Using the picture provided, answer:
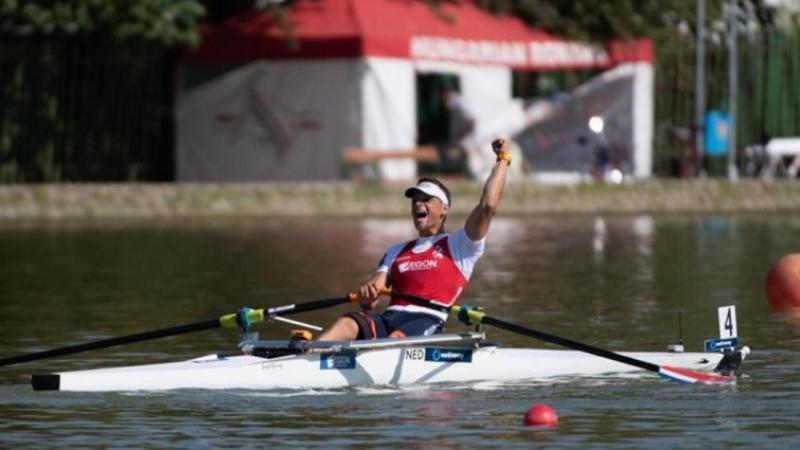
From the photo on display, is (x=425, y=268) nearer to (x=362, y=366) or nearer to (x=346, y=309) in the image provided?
(x=362, y=366)

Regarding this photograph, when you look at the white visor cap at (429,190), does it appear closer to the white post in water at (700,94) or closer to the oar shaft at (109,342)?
the oar shaft at (109,342)

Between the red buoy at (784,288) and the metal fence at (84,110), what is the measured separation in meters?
21.4

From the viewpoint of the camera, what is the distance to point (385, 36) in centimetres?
4159

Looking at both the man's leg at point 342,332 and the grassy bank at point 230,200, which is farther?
the grassy bank at point 230,200

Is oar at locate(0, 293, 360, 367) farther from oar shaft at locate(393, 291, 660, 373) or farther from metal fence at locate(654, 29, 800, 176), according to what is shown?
metal fence at locate(654, 29, 800, 176)

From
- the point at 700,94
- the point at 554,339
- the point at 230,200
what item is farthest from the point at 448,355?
the point at 700,94

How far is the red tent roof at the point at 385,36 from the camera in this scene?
137ft

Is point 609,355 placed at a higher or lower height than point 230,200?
lower

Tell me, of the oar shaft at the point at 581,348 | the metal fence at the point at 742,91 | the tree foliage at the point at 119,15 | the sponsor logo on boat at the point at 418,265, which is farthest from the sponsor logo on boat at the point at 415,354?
the metal fence at the point at 742,91

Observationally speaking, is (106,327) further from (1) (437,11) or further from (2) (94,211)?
(1) (437,11)

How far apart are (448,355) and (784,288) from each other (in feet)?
24.4

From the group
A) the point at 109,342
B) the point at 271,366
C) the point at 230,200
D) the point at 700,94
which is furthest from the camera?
the point at 700,94

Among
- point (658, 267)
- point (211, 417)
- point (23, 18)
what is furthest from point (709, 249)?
point (211, 417)

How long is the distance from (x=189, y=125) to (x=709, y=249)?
13.7m
